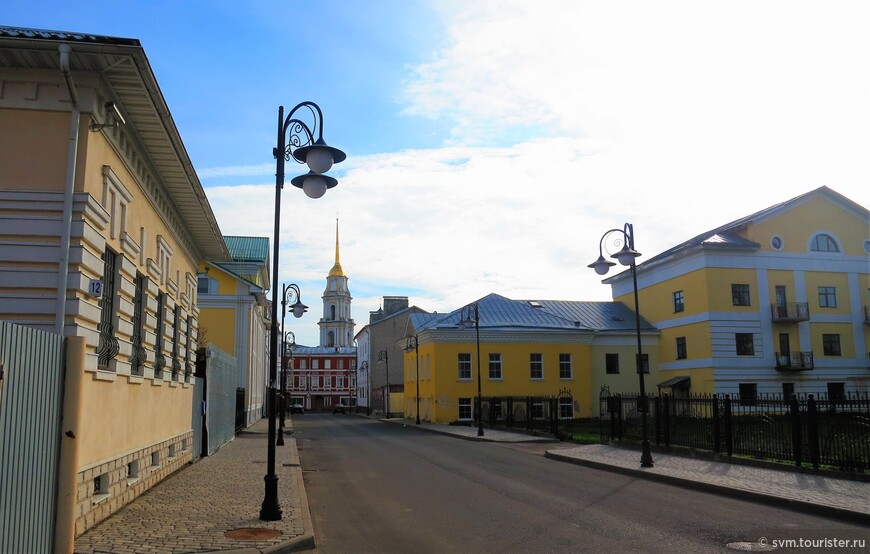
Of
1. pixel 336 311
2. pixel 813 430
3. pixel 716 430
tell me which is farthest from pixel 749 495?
pixel 336 311

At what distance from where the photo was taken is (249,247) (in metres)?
50.9

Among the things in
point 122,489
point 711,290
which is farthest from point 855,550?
point 711,290

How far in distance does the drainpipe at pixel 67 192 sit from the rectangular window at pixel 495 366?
38.1 m

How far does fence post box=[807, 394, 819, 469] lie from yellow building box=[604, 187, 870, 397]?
94.9ft

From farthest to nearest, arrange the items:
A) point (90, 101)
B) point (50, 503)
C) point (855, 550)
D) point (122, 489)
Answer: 1. point (122, 489)
2. point (90, 101)
3. point (855, 550)
4. point (50, 503)

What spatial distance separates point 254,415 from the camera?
46.6 metres

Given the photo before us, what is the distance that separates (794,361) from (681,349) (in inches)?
262

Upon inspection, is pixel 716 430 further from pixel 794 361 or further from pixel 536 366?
A: pixel 794 361

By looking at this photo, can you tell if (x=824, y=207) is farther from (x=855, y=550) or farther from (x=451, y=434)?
(x=855, y=550)

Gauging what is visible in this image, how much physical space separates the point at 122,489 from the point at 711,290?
38.7 meters

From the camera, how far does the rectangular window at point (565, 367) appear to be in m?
46.6

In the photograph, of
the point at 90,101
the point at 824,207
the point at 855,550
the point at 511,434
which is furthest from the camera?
the point at 824,207

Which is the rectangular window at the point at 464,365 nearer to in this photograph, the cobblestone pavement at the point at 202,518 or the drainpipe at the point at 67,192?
the cobblestone pavement at the point at 202,518

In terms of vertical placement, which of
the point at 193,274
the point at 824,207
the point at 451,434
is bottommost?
the point at 451,434
